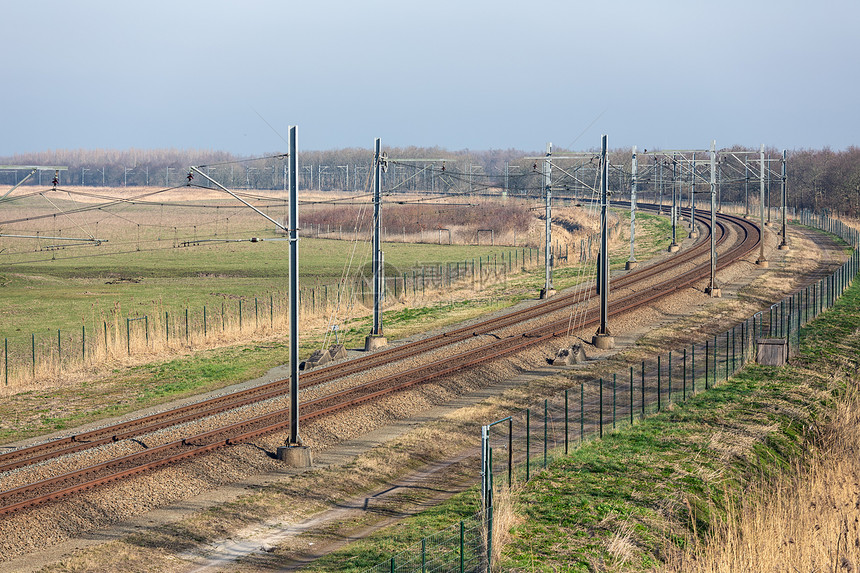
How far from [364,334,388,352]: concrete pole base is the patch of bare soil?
645 centimetres

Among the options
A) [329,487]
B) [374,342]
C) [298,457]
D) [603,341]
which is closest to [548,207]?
[603,341]

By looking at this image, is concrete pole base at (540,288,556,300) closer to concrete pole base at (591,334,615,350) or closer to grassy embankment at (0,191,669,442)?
grassy embankment at (0,191,669,442)

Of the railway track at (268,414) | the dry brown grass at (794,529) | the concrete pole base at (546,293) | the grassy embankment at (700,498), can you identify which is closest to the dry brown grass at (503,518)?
the grassy embankment at (700,498)

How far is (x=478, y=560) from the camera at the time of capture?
17094 mm

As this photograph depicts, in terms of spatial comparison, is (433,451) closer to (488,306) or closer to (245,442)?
(245,442)

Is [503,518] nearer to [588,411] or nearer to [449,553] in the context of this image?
[449,553]

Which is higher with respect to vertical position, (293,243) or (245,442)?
(293,243)

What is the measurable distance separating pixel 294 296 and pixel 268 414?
5.47m

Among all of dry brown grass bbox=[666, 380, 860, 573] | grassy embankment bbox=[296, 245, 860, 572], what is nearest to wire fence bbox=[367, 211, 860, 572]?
grassy embankment bbox=[296, 245, 860, 572]

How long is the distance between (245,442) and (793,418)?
51.6 feet

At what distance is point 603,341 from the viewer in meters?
40.7

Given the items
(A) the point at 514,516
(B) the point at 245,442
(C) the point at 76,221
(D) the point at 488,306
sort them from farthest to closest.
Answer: (C) the point at 76,221 < (D) the point at 488,306 < (B) the point at 245,442 < (A) the point at 514,516

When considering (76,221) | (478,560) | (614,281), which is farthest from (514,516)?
(76,221)

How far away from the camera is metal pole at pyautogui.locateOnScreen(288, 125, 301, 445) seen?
78.8 ft
